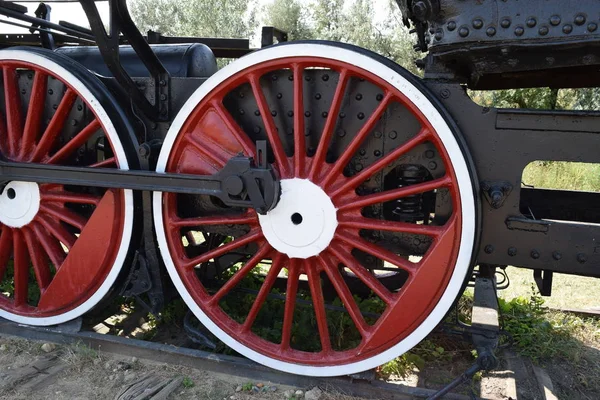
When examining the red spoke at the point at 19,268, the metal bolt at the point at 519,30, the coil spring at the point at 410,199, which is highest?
the metal bolt at the point at 519,30

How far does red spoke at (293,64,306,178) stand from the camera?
244 centimetres

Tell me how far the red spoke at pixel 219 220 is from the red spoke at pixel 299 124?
1.14 ft

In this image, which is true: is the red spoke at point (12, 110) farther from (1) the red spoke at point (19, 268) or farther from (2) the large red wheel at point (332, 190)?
(2) the large red wheel at point (332, 190)

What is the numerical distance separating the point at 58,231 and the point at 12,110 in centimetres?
76

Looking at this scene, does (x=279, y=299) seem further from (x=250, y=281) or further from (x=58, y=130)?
(x=58, y=130)

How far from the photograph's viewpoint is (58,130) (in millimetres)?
2961

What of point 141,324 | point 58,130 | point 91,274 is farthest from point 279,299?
point 58,130

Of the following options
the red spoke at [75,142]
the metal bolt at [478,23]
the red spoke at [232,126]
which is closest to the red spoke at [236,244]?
the red spoke at [232,126]

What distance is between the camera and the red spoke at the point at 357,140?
7.64ft

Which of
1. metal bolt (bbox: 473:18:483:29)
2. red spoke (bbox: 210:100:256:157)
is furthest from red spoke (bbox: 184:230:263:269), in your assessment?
metal bolt (bbox: 473:18:483:29)

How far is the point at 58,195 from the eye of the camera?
294 centimetres

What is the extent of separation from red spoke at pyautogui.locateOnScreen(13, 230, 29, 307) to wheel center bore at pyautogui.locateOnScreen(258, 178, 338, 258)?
62.7 inches

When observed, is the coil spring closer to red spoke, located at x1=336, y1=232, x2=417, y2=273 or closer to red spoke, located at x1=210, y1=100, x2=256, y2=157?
red spoke, located at x1=336, y1=232, x2=417, y2=273

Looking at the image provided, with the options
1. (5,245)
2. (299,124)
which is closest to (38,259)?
(5,245)
